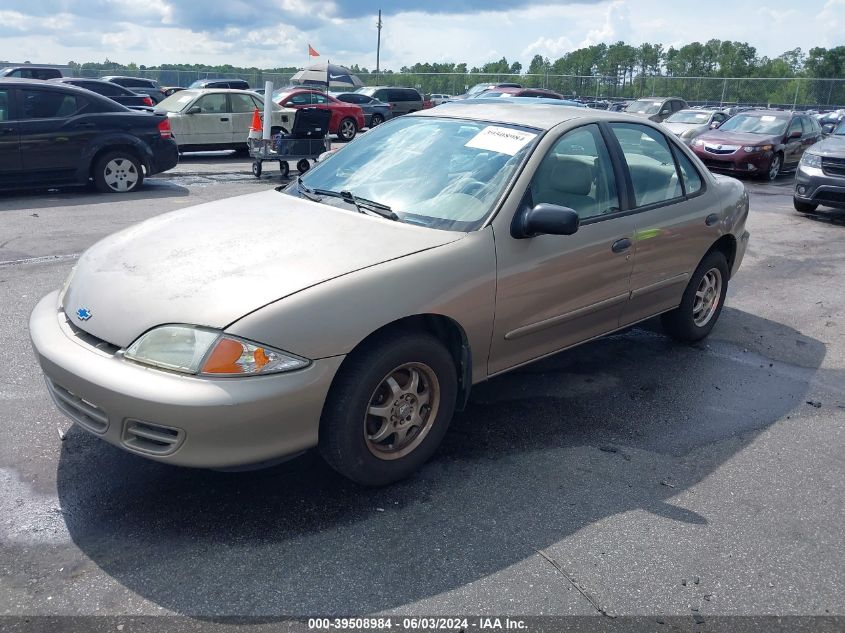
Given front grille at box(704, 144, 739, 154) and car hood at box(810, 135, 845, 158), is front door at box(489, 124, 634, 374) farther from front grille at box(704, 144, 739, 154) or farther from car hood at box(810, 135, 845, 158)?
front grille at box(704, 144, 739, 154)

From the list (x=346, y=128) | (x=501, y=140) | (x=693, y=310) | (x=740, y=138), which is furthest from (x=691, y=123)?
(x=501, y=140)

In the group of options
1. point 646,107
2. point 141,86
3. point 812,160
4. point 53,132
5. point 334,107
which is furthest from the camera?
point 141,86

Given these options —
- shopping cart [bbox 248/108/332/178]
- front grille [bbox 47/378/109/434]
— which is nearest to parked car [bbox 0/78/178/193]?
shopping cart [bbox 248/108/332/178]

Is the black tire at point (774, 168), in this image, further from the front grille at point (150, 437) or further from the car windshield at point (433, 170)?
the front grille at point (150, 437)

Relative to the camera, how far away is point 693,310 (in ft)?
17.6

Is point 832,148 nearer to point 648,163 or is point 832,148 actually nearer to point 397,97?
point 648,163

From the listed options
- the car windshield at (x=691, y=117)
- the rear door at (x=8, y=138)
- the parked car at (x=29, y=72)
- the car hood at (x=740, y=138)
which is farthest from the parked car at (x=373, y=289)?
the parked car at (x=29, y=72)

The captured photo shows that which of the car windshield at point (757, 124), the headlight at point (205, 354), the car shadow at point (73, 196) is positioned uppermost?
the car windshield at point (757, 124)

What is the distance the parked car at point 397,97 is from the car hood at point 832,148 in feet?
62.6

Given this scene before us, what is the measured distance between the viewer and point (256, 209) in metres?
4.00

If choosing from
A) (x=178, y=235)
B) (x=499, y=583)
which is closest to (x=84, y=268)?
(x=178, y=235)

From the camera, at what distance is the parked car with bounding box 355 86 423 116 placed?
2877 centimetres

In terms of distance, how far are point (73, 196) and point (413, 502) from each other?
30.0ft

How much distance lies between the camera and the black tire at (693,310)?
17.2 feet
